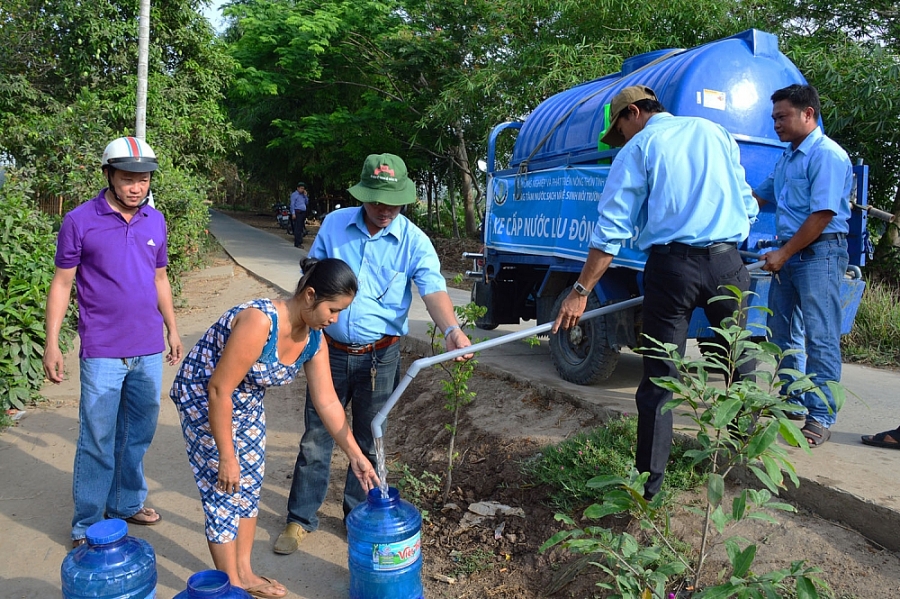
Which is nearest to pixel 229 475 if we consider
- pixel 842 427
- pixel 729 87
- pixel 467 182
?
pixel 842 427

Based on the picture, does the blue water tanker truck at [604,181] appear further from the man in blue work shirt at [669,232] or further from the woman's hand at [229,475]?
the woman's hand at [229,475]

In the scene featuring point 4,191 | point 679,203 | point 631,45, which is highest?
point 631,45

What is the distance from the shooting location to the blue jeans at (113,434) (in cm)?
333

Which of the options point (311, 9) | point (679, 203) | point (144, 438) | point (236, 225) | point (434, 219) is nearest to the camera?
point (679, 203)

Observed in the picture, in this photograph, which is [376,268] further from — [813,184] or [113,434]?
[813,184]

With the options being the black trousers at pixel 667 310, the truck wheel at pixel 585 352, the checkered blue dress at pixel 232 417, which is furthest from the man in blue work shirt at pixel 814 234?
the checkered blue dress at pixel 232 417

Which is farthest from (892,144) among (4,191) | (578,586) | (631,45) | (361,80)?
(361,80)

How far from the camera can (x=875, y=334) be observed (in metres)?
7.18

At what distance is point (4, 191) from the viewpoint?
6723mm

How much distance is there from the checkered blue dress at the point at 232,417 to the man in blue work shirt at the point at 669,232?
4.29 ft

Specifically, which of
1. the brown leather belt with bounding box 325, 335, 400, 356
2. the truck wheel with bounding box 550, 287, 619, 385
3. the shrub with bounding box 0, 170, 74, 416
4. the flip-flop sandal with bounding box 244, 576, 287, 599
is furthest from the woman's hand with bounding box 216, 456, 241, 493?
the shrub with bounding box 0, 170, 74, 416

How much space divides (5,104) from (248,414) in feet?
46.3

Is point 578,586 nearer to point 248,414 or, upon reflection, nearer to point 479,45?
point 248,414

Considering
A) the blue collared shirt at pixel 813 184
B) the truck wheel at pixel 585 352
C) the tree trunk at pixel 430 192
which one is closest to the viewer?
the blue collared shirt at pixel 813 184
